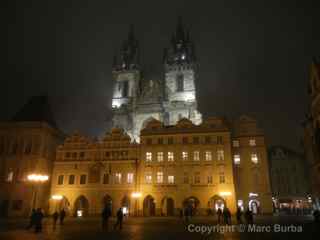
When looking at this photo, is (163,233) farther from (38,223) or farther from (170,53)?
(170,53)

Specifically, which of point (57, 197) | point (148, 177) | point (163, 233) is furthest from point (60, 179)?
point (163, 233)

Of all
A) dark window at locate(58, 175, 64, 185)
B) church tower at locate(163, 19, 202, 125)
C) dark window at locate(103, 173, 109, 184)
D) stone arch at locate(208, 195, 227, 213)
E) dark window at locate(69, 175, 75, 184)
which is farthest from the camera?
church tower at locate(163, 19, 202, 125)

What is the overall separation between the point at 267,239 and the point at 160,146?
32.0 metres

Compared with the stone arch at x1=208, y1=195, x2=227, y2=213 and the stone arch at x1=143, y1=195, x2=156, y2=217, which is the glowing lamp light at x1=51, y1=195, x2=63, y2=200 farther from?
the stone arch at x1=208, y1=195, x2=227, y2=213

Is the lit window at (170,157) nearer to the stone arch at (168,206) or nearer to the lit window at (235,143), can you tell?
the stone arch at (168,206)

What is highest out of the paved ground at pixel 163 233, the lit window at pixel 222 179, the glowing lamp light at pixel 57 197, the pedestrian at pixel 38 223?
the lit window at pixel 222 179

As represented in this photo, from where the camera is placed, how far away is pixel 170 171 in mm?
43062

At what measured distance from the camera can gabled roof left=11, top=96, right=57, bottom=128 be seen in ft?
165

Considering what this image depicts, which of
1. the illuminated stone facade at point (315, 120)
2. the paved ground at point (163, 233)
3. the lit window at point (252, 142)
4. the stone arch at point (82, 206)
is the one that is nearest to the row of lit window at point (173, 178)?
the lit window at point (252, 142)

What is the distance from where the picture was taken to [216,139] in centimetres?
4356

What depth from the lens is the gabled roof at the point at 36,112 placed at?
50400 mm

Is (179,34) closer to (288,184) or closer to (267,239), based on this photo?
(288,184)

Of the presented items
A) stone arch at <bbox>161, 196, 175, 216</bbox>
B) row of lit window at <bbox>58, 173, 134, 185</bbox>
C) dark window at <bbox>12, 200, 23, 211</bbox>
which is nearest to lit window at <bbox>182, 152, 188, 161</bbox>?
stone arch at <bbox>161, 196, 175, 216</bbox>

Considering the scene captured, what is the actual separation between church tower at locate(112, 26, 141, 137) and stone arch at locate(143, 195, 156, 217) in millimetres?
22263
